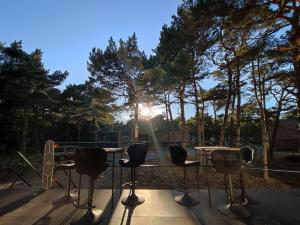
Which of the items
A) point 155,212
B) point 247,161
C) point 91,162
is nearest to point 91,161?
point 91,162

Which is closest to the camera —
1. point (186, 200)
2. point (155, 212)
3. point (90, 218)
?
point (90, 218)

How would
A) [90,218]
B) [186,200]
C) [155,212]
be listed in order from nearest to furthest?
[90,218]
[155,212]
[186,200]

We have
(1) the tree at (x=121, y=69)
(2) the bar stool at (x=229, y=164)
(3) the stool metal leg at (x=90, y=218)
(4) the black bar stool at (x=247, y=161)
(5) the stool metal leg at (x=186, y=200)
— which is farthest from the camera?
(1) the tree at (x=121, y=69)

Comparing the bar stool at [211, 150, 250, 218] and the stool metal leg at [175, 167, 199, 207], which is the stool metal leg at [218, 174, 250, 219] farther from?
the stool metal leg at [175, 167, 199, 207]

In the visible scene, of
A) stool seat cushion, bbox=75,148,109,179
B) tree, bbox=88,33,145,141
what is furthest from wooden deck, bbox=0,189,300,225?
tree, bbox=88,33,145,141

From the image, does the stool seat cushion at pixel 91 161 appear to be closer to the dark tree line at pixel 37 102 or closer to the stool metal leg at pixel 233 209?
the stool metal leg at pixel 233 209

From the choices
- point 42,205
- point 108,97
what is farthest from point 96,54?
point 42,205

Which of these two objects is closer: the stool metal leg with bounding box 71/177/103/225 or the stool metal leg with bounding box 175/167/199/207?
the stool metal leg with bounding box 71/177/103/225

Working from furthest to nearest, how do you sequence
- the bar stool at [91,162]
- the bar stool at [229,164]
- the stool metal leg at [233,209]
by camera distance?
the bar stool at [229,164], the stool metal leg at [233,209], the bar stool at [91,162]

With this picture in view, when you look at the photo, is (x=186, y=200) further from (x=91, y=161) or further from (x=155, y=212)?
(x=91, y=161)

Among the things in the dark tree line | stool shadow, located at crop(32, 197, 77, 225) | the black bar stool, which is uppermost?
the dark tree line

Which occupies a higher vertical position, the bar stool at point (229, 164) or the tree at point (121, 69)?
the tree at point (121, 69)

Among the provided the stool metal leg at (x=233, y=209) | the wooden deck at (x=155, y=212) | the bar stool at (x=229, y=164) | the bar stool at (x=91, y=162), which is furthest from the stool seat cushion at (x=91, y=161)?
the stool metal leg at (x=233, y=209)

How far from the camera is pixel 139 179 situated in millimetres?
9969
